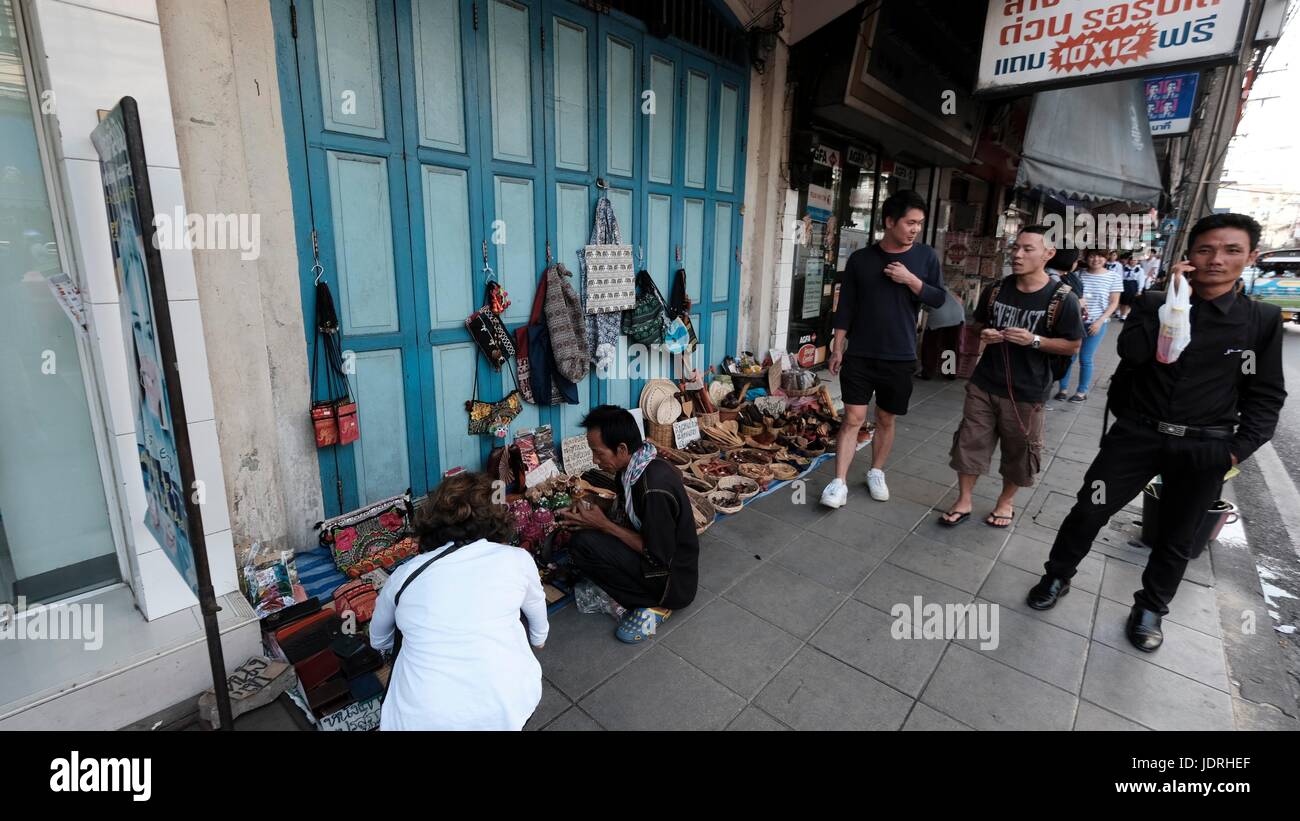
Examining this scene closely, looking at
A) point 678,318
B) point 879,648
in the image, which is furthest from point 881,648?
point 678,318

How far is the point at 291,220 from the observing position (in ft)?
10.5

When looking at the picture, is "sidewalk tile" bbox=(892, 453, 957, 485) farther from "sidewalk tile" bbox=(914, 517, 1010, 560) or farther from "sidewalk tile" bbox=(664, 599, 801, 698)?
"sidewalk tile" bbox=(664, 599, 801, 698)

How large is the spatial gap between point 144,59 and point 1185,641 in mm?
5597

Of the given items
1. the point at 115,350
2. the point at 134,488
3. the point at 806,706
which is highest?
the point at 115,350

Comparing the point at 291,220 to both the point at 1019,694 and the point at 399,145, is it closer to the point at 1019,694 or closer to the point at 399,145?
the point at 399,145

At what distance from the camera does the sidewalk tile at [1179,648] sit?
2.83 meters

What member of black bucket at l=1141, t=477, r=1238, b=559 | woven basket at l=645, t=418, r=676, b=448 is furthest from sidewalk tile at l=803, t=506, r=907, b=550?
woven basket at l=645, t=418, r=676, b=448

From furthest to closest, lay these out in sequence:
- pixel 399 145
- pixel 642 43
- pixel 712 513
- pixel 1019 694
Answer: pixel 642 43 < pixel 712 513 < pixel 399 145 < pixel 1019 694

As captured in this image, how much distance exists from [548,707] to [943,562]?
2.74 meters

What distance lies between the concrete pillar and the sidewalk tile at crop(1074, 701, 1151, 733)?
4195mm

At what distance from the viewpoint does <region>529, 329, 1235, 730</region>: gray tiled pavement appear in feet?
8.42

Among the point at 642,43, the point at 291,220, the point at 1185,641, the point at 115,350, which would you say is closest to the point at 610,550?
the point at 115,350

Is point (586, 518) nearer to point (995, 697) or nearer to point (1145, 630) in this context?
point (995, 697)

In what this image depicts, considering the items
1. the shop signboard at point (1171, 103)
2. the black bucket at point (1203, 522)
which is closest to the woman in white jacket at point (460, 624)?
the black bucket at point (1203, 522)
